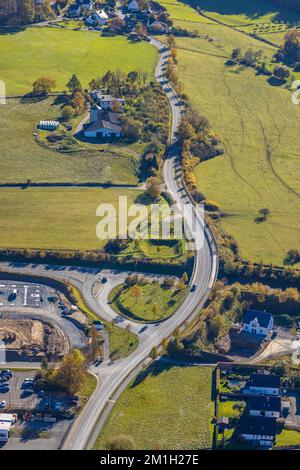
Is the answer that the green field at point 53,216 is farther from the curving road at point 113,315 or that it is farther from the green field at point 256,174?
the green field at point 256,174

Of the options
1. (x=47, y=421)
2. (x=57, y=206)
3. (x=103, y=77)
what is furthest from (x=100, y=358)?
(x=103, y=77)

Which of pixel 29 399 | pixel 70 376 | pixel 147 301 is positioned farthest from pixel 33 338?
pixel 147 301

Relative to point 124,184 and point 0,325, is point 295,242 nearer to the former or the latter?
point 124,184

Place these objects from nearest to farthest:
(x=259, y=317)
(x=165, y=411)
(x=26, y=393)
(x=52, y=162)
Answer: (x=165, y=411) < (x=26, y=393) < (x=259, y=317) < (x=52, y=162)

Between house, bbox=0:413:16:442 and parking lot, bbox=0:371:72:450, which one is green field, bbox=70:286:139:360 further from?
house, bbox=0:413:16:442

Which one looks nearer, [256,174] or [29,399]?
[29,399]

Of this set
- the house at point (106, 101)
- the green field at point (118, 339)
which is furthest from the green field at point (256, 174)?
the green field at point (118, 339)

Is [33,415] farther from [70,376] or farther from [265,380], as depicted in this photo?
[265,380]
